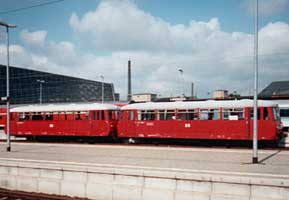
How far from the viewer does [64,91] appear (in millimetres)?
69750

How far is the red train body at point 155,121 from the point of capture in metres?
22.0

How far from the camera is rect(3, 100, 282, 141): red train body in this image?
2198 cm

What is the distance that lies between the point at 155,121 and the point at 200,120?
309cm

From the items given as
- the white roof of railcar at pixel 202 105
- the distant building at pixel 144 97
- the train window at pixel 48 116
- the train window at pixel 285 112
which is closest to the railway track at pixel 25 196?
the white roof of railcar at pixel 202 105

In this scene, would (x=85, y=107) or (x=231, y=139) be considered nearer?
(x=231, y=139)

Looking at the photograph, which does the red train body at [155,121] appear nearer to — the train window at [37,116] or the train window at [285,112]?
the train window at [37,116]

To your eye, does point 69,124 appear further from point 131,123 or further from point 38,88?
point 38,88

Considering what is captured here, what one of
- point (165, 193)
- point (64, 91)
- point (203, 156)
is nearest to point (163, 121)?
point (203, 156)

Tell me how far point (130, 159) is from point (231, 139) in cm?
892

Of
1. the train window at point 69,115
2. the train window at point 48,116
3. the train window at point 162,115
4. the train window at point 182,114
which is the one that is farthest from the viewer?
the train window at point 48,116

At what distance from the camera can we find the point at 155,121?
24875 millimetres

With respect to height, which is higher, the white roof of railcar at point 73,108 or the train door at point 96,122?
the white roof of railcar at point 73,108

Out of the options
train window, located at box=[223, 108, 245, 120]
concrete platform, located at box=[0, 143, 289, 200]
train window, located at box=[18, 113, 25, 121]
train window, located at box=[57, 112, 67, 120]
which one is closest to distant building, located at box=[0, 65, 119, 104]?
train window, located at box=[18, 113, 25, 121]

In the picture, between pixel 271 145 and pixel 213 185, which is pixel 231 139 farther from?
pixel 213 185
